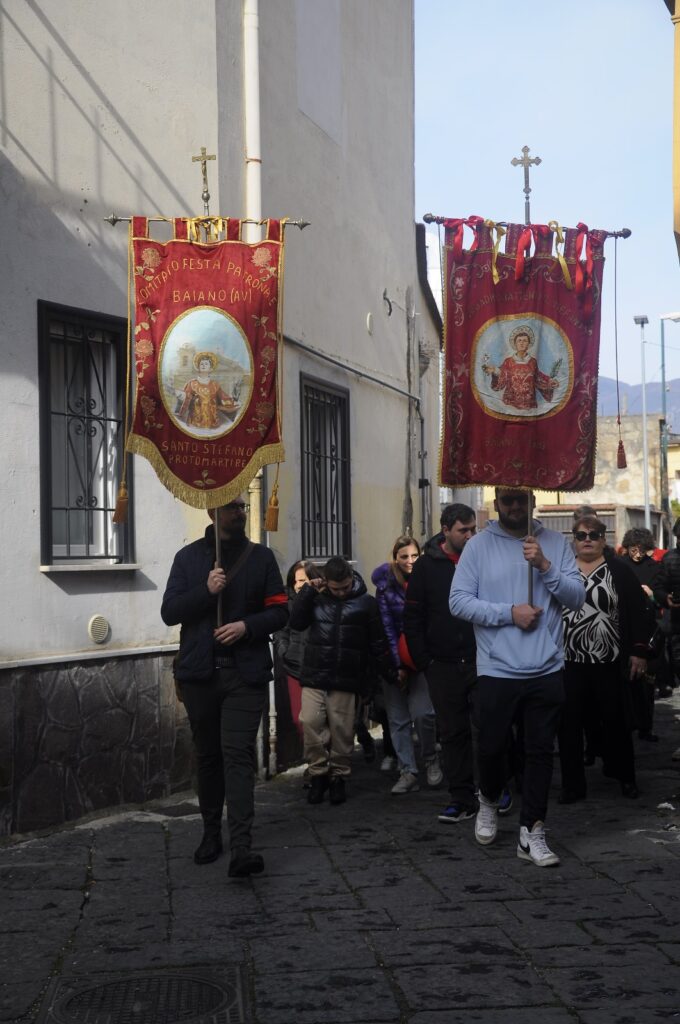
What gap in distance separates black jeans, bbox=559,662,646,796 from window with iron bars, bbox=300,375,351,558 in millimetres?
3619

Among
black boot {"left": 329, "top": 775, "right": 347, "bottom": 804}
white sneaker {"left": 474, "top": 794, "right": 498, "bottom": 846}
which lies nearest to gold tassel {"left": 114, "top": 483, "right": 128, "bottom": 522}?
black boot {"left": 329, "top": 775, "right": 347, "bottom": 804}

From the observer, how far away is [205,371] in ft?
25.9

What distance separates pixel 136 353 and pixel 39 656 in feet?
6.50

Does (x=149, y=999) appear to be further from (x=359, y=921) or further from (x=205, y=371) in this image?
(x=205, y=371)

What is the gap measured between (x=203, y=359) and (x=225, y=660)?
6.02 ft

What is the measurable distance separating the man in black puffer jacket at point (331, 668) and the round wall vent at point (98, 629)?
1.28 m

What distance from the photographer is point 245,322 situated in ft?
26.1

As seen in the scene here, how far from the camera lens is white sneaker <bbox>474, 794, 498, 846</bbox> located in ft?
24.8

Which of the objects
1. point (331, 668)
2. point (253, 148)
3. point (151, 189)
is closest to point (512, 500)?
point (331, 668)

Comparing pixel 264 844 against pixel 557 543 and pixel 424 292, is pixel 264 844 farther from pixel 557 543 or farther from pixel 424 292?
pixel 424 292

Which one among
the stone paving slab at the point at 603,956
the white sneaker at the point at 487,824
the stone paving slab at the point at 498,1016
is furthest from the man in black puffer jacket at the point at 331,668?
the stone paving slab at the point at 498,1016

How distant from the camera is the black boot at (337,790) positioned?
30.1 feet

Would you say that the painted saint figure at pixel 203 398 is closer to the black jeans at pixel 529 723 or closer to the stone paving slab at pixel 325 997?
the black jeans at pixel 529 723

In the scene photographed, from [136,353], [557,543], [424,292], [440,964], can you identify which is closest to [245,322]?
[136,353]
